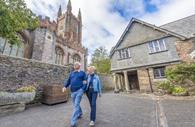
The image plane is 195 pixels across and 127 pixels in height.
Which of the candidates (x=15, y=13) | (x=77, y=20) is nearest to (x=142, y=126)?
(x=15, y=13)

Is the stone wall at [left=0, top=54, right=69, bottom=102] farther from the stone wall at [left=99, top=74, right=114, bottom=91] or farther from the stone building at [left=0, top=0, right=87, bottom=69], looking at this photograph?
the stone wall at [left=99, top=74, right=114, bottom=91]

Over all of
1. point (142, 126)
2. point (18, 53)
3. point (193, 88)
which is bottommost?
point (142, 126)

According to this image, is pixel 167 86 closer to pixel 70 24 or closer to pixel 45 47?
pixel 45 47

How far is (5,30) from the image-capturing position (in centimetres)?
666

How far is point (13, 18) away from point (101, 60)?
21.9 meters

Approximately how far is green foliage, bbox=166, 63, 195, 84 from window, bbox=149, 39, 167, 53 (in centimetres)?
271

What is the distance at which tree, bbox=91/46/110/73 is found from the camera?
26859 millimetres

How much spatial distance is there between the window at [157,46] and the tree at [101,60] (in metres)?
14.5

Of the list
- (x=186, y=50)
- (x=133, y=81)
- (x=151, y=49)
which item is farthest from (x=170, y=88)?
(x=133, y=81)

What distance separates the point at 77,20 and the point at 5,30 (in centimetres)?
3436

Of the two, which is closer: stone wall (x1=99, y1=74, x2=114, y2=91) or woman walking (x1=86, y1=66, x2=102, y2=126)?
woman walking (x1=86, y1=66, x2=102, y2=126)

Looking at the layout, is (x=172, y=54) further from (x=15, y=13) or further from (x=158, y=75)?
(x=15, y=13)

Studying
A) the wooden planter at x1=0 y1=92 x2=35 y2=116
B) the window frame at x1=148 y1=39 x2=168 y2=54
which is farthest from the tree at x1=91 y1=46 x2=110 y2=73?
the wooden planter at x1=0 y1=92 x2=35 y2=116

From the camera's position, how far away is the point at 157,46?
41.4ft
